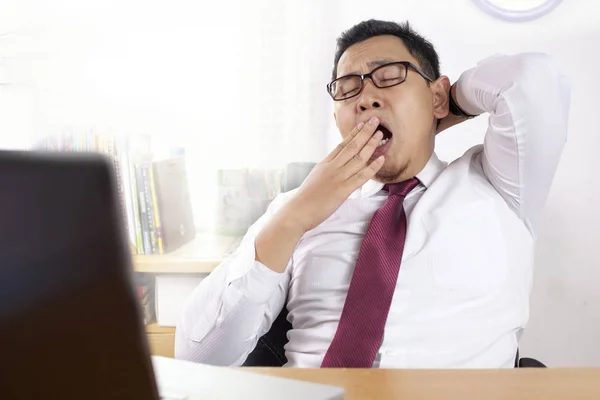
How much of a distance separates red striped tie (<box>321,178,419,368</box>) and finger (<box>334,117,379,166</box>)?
0.49ft

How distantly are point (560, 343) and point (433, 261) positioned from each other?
103 cm

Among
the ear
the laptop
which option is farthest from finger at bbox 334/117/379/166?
the laptop

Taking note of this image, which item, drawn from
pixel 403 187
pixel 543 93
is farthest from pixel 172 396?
pixel 543 93

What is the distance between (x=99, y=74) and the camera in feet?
7.75

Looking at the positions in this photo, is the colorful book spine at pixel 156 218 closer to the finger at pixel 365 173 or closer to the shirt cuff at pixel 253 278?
the shirt cuff at pixel 253 278

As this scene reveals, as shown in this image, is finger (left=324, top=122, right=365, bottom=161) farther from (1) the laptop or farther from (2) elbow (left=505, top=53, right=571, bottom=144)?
(1) the laptop

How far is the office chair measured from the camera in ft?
4.68

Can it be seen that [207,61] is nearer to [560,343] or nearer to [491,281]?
[491,281]

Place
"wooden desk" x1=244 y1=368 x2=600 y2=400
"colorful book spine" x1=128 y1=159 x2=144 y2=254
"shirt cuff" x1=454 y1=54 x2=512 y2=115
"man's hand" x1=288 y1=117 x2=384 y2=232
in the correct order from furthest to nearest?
"colorful book spine" x1=128 y1=159 x2=144 y2=254, "shirt cuff" x1=454 y1=54 x2=512 y2=115, "man's hand" x1=288 y1=117 x2=384 y2=232, "wooden desk" x1=244 y1=368 x2=600 y2=400

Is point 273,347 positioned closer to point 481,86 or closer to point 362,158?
point 362,158

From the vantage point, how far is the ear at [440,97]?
1630 millimetres

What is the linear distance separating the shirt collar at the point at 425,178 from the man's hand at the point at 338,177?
0.13 metres

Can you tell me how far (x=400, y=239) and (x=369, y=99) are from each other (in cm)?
35

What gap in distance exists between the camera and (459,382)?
0.81m
